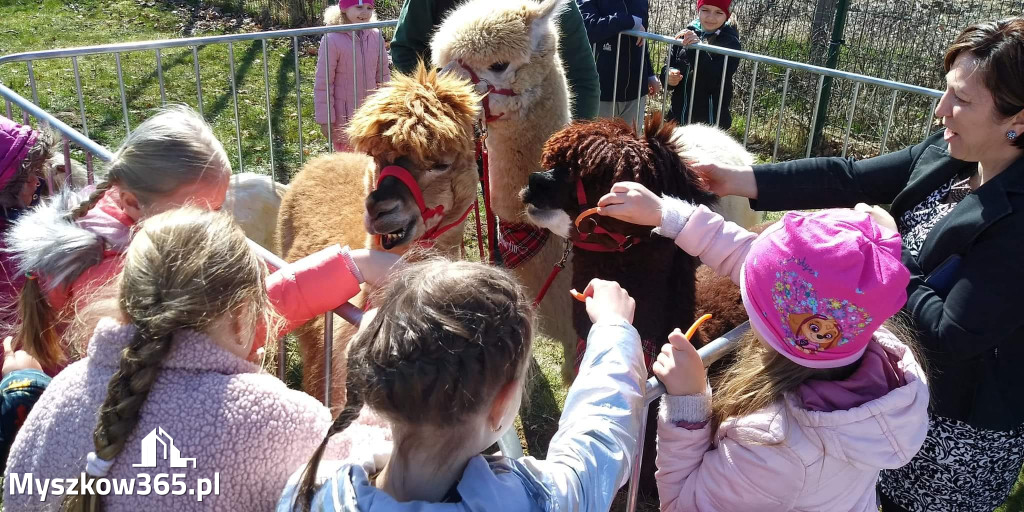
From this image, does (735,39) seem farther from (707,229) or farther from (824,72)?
(707,229)

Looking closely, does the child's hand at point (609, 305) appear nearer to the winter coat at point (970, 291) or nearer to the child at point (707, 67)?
the winter coat at point (970, 291)

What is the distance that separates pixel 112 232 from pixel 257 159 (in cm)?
493

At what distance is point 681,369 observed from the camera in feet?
5.32

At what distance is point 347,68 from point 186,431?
4363 mm

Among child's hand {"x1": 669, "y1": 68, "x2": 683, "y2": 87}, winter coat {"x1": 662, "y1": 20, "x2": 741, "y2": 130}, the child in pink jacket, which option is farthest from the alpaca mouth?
winter coat {"x1": 662, "y1": 20, "x2": 741, "y2": 130}

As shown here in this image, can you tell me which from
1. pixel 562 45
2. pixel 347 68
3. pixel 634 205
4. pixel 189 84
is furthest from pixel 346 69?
pixel 189 84

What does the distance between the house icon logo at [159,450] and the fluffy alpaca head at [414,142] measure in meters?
1.32

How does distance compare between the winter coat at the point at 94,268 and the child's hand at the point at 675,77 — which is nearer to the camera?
the winter coat at the point at 94,268

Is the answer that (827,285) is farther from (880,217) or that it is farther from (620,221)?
(620,221)

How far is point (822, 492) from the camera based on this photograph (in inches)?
62.2

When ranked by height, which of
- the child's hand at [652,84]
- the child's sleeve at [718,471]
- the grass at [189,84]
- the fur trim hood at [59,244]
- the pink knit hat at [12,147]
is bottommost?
the grass at [189,84]

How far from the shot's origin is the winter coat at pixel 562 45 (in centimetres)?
370

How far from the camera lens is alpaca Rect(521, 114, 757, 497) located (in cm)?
224

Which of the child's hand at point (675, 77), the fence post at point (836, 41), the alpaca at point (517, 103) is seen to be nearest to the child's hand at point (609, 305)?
the alpaca at point (517, 103)
